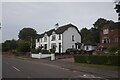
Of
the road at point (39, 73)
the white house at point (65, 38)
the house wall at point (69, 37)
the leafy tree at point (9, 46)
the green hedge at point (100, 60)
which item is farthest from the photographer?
the leafy tree at point (9, 46)

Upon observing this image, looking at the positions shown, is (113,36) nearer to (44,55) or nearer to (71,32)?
(71,32)

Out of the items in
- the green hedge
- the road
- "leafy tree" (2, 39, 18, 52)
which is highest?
"leafy tree" (2, 39, 18, 52)

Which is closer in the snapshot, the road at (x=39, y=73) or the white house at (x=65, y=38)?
the road at (x=39, y=73)

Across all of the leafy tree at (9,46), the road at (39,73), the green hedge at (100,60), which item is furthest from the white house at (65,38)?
the road at (39,73)

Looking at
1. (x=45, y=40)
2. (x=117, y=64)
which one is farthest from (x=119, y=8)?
(x=45, y=40)

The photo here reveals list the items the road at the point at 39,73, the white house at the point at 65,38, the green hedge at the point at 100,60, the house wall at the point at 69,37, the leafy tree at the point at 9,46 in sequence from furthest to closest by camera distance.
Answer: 1. the leafy tree at the point at 9,46
2. the house wall at the point at 69,37
3. the white house at the point at 65,38
4. the green hedge at the point at 100,60
5. the road at the point at 39,73

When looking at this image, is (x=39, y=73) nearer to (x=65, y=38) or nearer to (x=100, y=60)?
(x=100, y=60)

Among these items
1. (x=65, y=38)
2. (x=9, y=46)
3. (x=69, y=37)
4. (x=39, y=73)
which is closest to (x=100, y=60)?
(x=39, y=73)

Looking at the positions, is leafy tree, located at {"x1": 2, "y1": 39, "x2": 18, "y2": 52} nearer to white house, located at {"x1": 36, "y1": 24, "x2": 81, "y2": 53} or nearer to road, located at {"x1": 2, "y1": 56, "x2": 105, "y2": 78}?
white house, located at {"x1": 36, "y1": 24, "x2": 81, "y2": 53}

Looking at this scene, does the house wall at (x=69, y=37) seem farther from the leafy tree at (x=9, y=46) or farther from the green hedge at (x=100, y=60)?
the leafy tree at (x=9, y=46)

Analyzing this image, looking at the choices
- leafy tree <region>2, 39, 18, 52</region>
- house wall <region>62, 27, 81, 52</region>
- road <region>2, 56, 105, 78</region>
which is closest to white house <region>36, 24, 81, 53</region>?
house wall <region>62, 27, 81, 52</region>

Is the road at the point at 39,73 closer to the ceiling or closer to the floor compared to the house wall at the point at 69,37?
closer to the floor

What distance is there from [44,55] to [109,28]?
21342 mm

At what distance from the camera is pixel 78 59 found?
123 ft
